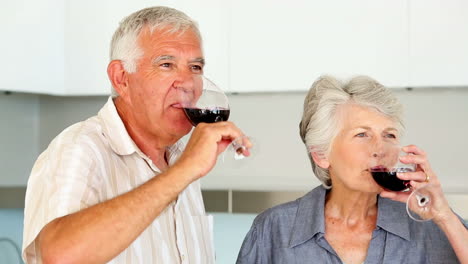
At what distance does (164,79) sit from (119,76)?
14 centimetres

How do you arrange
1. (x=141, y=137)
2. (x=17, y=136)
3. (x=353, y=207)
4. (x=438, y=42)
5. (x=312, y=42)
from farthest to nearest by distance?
1. (x=17, y=136)
2. (x=312, y=42)
3. (x=438, y=42)
4. (x=353, y=207)
5. (x=141, y=137)

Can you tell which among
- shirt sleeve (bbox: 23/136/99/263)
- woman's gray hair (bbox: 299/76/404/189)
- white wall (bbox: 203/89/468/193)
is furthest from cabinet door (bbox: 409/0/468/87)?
shirt sleeve (bbox: 23/136/99/263)

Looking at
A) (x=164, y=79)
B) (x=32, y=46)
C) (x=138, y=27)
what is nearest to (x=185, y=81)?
(x=164, y=79)

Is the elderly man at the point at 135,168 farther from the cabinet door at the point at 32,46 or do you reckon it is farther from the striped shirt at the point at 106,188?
the cabinet door at the point at 32,46

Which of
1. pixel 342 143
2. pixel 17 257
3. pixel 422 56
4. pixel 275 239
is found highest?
pixel 422 56

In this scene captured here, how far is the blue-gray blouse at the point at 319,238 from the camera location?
178 cm

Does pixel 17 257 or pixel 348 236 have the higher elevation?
pixel 348 236

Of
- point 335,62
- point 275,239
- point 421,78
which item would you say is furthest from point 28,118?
point 275,239

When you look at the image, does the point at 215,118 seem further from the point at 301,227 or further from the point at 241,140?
the point at 301,227

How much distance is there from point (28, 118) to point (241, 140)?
2.73 metres

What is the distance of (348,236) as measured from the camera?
73.1 inches

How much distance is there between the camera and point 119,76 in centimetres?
177

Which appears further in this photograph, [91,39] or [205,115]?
[91,39]

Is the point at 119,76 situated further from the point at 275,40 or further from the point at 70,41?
the point at 70,41
